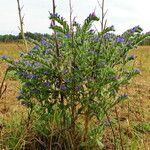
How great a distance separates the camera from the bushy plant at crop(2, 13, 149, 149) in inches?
153

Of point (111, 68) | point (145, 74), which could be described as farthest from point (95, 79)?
point (145, 74)

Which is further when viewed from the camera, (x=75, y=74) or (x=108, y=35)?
(x=108, y=35)

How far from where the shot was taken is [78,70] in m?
3.86

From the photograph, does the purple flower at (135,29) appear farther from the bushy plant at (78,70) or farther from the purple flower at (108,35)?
the purple flower at (108,35)

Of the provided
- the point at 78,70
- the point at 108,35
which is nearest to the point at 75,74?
the point at 78,70

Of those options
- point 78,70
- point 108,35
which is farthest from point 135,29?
point 78,70

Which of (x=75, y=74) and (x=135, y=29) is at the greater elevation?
(x=135, y=29)

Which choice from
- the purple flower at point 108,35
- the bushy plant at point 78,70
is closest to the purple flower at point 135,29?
the bushy plant at point 78,70

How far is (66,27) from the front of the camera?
389 cm

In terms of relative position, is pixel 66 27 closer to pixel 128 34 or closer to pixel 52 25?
pixel 52 25

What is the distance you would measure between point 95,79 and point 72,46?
0.39 meters

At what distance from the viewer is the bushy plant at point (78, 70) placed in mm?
3875

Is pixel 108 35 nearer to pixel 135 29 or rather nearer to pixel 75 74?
pixel 135 29

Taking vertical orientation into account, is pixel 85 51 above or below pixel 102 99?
above
